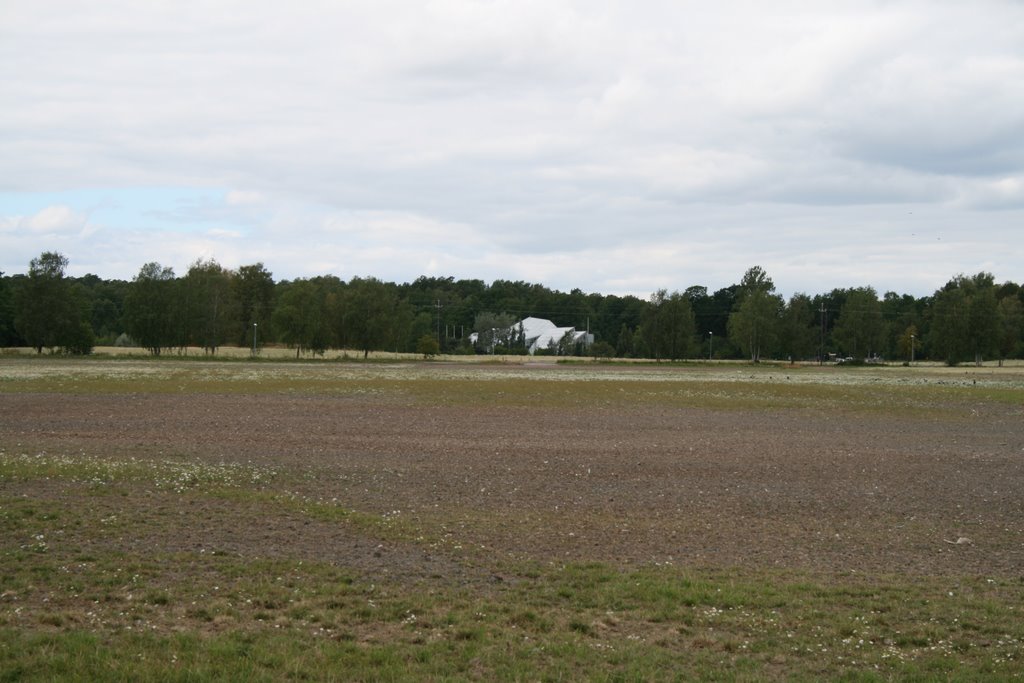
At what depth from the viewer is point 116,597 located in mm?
9312

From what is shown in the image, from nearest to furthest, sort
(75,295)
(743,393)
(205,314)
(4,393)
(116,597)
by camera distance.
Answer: (116,597) → (4,393) → (743,393) → (75,295) → (205,314)

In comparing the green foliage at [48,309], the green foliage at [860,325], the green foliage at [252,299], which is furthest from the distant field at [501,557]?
the green foliage at [252,299]

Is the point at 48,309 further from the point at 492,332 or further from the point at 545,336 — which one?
the point at 545,336

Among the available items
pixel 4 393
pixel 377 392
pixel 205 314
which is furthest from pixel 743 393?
pixel 205 314

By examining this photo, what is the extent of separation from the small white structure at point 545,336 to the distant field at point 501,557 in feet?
491

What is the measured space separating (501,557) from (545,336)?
18284 centimetres

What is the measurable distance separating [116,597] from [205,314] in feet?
→ 398

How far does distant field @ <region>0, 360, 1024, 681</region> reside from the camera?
7938 millimetres

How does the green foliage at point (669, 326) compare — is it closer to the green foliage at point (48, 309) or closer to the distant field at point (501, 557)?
the green foliage at point (48, 309)

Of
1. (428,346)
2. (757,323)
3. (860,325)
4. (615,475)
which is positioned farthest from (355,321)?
(615,475)

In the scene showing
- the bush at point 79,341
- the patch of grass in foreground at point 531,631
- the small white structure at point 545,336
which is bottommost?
the patch of grass in foreground at point 531,631

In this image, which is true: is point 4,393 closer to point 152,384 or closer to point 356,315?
point 152,384

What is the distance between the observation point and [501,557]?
11602mm

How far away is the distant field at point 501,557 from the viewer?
7938 millimetres
